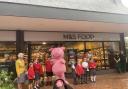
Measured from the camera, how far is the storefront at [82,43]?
53.9ft

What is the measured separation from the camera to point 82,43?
18.4 m


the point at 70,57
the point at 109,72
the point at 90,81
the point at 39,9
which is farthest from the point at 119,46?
the point at 39,9

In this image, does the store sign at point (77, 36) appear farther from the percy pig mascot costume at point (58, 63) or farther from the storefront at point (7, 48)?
the percy pig mascot costume at point (58, 63)

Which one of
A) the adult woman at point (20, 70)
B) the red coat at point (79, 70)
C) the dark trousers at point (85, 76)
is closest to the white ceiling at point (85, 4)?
the adult woman at point (20, 70)

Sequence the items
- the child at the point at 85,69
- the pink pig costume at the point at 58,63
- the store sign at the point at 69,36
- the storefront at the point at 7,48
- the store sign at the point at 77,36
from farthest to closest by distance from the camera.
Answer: the store sign at the point at 77,36 < the store sign at the point at 69,36 < the storefront at the point at 7,48 < the child at the point at 85,69 < the pink pig costume at the point at 58,63

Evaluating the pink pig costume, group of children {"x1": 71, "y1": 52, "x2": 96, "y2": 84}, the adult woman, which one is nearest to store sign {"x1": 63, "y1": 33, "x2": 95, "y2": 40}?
group of children {"x1": 71, "y1": 52, "x2": 96, "y2": 84}

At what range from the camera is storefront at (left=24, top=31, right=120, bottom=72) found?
53.9ft

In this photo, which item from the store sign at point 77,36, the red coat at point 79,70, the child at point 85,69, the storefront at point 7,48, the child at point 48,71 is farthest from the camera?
the store sign at point 77,36

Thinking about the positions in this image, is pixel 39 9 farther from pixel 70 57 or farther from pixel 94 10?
pixel 70 57

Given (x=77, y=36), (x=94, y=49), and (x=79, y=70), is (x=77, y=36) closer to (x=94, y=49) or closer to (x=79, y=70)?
(x=94, y=49)

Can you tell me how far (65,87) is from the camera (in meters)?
4.30

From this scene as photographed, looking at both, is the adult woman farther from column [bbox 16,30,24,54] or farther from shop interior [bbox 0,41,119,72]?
shop interior [bbox 0,41,119,72]

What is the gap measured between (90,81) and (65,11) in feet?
14.2

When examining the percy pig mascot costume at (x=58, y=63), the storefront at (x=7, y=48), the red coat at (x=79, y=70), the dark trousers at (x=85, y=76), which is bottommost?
the dark trousers at (x=85, y=76)
